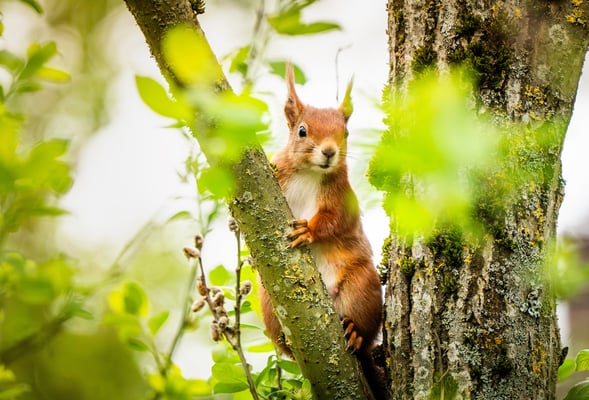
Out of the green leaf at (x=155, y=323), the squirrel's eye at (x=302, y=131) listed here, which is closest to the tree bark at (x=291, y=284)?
the green leaf at (x=155, y=323)

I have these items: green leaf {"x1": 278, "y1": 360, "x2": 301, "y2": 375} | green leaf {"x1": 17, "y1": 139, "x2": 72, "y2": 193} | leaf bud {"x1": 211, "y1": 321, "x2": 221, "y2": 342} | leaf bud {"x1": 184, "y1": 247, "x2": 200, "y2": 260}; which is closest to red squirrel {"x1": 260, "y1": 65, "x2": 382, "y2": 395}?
green leaf {"x1": 278, "y1": 360, "x2": 301, "y2": 375}

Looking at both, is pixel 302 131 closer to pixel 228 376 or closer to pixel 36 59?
pixel 228 376

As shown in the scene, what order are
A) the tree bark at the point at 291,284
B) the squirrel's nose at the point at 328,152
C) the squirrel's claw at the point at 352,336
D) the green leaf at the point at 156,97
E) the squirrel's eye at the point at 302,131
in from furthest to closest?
the squirrel's eye at the point at 302,131 < the squirrel's nose at the point at 328,152 < the squirrel's claw at the point at 352,336 < the tree bark at the point at 291,284 < the green leaf at the point at 156,97

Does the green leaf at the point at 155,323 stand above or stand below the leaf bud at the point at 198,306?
below

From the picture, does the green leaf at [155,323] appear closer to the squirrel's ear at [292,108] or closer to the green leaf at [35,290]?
the green leaf at [35,290]

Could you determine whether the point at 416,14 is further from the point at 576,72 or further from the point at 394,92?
the point at 576,72

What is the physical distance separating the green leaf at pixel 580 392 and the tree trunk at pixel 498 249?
5 centimetres

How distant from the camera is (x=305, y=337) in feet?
5.12

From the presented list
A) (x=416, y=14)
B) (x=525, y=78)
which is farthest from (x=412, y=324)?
(x=416, y=14)

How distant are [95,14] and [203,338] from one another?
4.92 metres

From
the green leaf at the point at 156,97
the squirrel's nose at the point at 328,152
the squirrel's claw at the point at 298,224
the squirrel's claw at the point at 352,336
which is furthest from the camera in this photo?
the squirrel's nose at the point at 328,152

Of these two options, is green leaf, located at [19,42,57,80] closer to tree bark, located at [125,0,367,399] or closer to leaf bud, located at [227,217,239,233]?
tree bark, located at [125,0,367,399]

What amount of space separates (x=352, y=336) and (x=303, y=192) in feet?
2.58

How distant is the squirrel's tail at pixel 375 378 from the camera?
5.89 ft
